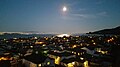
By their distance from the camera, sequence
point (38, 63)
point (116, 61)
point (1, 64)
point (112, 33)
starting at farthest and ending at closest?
point (38, 63) → point (1, 64) → point (112, 33) → point (116, 61)

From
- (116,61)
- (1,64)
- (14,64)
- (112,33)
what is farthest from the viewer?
(14,64)

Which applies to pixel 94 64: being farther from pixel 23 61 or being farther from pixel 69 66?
pixel 23 61

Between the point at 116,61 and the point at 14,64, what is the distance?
24.1 m

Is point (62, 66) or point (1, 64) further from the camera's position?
point (62, 66)

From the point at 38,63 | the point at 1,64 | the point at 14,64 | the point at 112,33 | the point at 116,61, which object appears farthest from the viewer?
the point at 14,64

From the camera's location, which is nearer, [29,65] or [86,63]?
[29,65]

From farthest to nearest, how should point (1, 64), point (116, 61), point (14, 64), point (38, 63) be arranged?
point (14, 64) < point (38, 63) < point (1, 64) < point (116, 61)

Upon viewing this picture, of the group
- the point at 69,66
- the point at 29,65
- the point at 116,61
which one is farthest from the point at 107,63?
the point at 116,61

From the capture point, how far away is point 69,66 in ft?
87.1

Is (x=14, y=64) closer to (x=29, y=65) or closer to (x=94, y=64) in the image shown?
(x=29, y=65)

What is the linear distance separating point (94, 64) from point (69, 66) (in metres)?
4.62

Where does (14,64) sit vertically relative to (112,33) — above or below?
below

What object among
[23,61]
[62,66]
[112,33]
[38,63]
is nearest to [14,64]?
[23,61]

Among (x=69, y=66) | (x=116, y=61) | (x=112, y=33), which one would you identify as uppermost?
(x=112, y=33)
